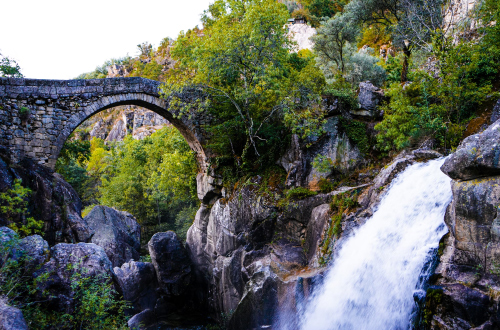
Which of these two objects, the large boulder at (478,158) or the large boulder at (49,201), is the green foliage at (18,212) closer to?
the large boulder at (49,201)

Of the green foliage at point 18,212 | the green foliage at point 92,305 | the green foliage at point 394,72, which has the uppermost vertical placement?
the green foliage at point 394,72

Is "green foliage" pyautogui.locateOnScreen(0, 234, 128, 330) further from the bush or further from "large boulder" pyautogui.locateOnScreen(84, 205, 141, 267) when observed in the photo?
the bush

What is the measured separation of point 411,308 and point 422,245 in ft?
3.72

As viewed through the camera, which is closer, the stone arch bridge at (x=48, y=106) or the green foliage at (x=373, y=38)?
the stone arch bridge at (x=48, y=106)

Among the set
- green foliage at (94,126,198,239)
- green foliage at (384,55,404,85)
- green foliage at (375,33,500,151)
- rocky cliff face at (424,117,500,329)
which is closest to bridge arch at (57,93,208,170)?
green foliage at (94,126,198,239)

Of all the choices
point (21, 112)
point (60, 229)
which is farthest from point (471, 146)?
point (21, 112)

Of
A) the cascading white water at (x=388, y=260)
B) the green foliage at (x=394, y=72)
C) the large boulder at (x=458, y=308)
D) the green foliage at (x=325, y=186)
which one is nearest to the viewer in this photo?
the large boulder at (x=458, y=308)

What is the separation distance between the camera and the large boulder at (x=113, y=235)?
48.9 feet

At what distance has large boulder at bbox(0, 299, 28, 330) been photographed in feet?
14.4

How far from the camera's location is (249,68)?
1115cm

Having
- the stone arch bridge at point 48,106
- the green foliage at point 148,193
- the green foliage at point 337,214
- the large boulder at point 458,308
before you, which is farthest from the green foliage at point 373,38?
the large boulder at point 458,308

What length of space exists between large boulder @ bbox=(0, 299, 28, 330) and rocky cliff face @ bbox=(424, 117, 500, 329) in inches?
245

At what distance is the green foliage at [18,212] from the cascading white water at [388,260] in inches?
308

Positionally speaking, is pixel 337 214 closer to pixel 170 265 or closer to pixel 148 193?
pixel 170 265
